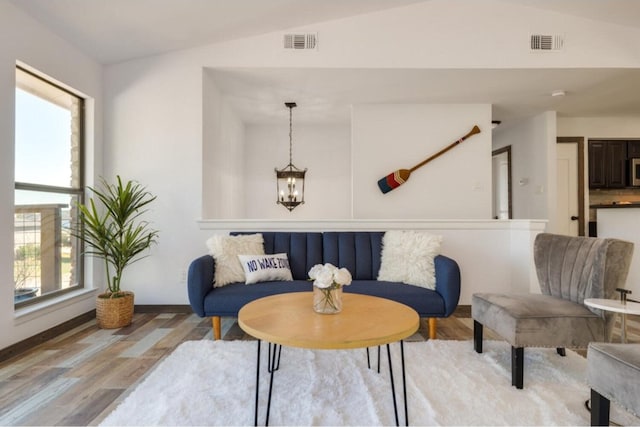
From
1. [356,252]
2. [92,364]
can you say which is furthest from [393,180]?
[92,364]

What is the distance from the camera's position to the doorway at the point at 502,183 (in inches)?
218

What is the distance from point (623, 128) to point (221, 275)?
6215 mm

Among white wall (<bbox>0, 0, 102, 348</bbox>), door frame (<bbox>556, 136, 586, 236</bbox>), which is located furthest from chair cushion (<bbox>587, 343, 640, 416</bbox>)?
door frame (<bbox>556, 136, 586, 236</bbox>)

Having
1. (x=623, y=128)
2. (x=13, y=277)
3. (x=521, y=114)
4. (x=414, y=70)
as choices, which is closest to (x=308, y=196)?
(x=414, y=70)

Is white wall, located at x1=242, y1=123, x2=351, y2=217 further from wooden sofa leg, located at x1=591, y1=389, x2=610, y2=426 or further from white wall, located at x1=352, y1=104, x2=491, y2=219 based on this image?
wooden sofa leg, located at x1=591, y1=389, x2=610, y2=426

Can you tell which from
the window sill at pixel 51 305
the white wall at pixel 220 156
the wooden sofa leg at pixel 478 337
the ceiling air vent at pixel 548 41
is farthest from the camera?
the white wall at pixel 220 156

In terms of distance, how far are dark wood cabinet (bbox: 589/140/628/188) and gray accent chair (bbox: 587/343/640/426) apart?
4736 mm

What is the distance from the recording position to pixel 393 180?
4.19 metres

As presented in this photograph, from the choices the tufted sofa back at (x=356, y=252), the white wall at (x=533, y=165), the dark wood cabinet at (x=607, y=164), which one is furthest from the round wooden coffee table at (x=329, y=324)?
the dark wood cabinet at (x=607, y=164)

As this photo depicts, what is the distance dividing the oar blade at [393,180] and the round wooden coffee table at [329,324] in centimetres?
242

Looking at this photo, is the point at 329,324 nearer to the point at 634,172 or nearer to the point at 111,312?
the point at 111,312

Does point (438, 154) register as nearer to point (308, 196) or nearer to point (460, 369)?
point (308, 196)

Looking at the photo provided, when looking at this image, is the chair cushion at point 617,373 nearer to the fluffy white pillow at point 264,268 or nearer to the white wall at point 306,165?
the fluffy white pillow at point 264,268

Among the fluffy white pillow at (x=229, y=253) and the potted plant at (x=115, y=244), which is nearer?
the fluffy white pillow at (x=229, y=253)
